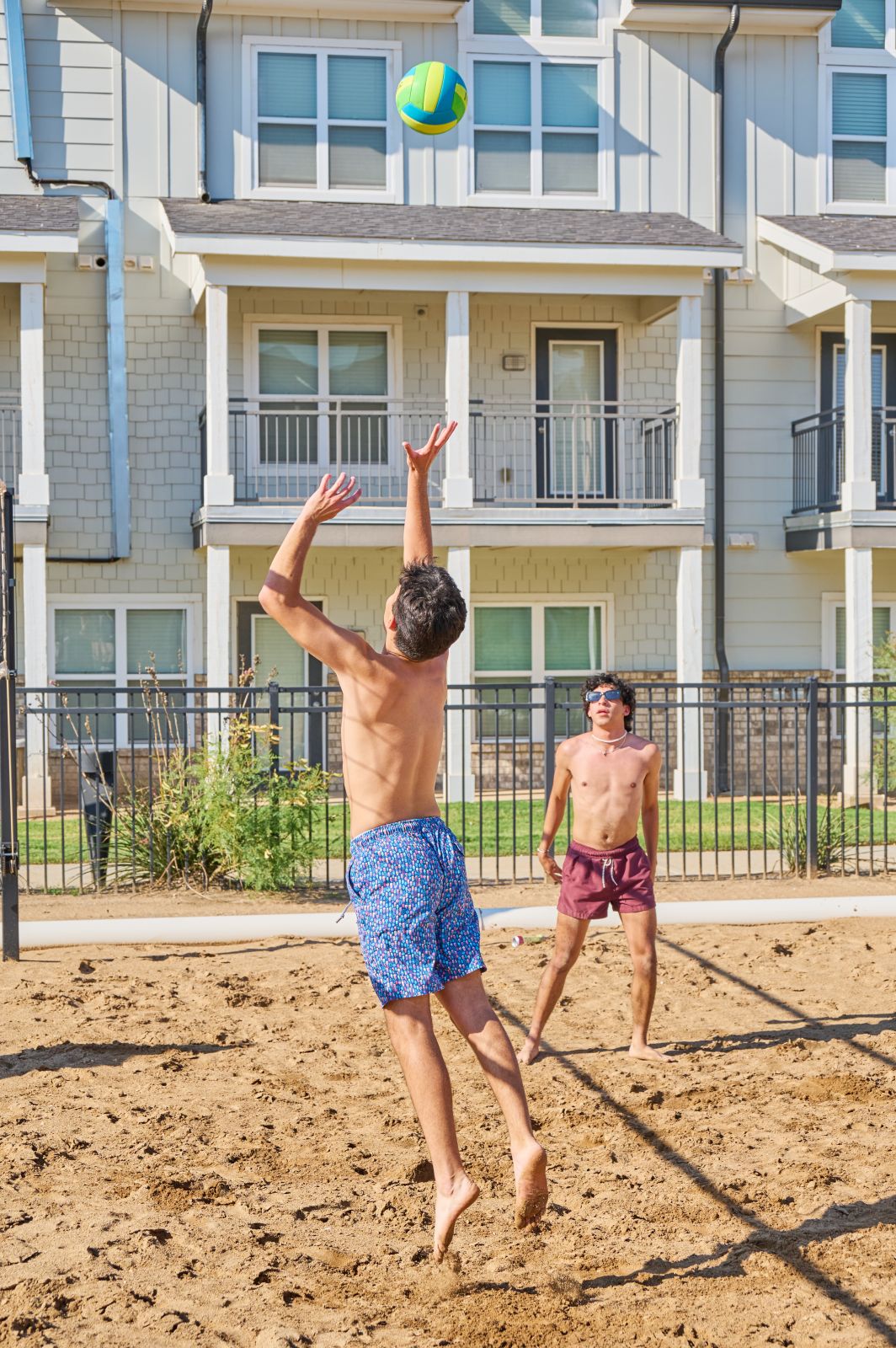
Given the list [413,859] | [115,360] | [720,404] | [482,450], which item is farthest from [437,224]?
[413,859]

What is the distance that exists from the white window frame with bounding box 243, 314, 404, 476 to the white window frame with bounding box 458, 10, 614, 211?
1.92 metres

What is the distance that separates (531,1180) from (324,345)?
52.7 feet

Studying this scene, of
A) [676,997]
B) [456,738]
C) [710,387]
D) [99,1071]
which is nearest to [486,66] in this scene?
[710,387]

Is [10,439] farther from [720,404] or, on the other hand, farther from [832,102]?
[832,102]

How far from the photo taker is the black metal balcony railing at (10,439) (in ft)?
58.0

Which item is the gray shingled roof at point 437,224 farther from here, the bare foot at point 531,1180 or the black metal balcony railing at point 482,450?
the bare foot at point 531,1180

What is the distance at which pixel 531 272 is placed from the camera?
17906 mm

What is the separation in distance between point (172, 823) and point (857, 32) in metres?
15.0

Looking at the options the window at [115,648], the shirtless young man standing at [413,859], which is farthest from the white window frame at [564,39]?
the shirtless young man standing at [413,859]

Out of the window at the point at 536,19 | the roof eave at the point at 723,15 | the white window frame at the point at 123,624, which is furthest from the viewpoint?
the window at the point at 536,19

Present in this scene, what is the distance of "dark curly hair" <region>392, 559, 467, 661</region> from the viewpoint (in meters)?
4.29

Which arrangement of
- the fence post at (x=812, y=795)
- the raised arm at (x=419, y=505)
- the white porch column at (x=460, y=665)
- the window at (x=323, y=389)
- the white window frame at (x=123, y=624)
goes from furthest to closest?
1. the window at (x=323, y=389)
2. the white window frame at (x=123, y=624)
3. the white porch column at (x=460, y=665)
4. the fence post at (x=812, y=795)
5. the raised arm at (x=419, y=505)

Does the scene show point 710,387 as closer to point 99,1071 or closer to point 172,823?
point 172,823

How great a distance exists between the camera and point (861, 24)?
20.2 metres
